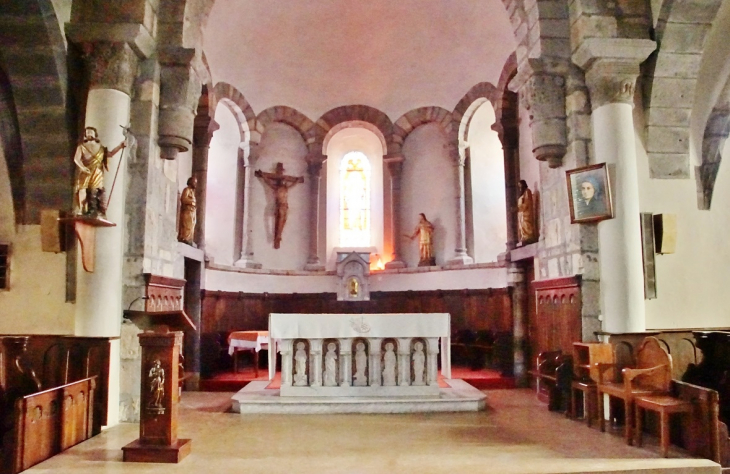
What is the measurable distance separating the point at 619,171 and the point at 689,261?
1343 millimetres

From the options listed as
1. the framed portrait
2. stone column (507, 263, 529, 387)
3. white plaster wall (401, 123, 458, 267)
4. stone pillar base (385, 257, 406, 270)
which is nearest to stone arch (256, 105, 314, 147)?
white plaster wall (401, 123, 458, 267)

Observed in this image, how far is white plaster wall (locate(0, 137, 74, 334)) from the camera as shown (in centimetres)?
577

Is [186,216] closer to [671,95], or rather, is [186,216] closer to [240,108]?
[240,108]

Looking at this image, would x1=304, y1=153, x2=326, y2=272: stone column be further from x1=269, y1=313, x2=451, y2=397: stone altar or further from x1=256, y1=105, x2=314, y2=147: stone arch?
x1=269, y1=313, x2=451, y2=397: stone altar

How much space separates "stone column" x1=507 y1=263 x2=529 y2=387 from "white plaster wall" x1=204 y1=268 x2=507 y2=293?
11.6 inches

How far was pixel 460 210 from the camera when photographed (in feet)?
33.0

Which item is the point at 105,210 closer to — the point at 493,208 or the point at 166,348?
the point at 166,348

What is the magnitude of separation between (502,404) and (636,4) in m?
4.75

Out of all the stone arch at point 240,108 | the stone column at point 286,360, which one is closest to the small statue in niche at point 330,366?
the stone column at point 286,360

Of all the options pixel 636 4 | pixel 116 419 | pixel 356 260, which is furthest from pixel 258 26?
pixel 116 419

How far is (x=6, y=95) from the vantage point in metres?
5.94

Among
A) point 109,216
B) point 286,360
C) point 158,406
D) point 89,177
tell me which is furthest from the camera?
point 286,360

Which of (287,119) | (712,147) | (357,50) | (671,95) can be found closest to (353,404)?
(671,95)

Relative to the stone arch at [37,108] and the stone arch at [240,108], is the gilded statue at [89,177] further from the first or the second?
the stone arch at [240,108]
